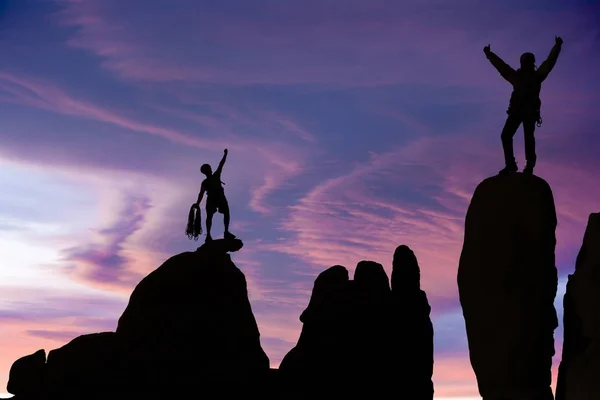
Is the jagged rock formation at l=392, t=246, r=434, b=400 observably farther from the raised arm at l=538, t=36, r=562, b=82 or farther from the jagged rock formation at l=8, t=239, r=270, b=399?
the raised arm at l=538, t=36, r=562, b=82

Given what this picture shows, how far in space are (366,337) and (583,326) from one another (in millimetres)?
16706

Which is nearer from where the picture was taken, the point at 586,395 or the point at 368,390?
the point at 586,395

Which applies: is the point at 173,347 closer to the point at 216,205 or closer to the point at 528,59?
the point at 216,205

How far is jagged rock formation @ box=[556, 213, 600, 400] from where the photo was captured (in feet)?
61.1

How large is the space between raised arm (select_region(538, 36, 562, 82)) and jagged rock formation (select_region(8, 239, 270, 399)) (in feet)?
51.4

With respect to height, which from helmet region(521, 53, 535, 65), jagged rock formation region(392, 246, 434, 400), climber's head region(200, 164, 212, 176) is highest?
climber's head region(200, 164, 212, 176)

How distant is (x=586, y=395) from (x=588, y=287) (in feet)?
8.58

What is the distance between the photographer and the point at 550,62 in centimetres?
2178

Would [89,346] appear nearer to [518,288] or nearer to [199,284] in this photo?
[199,284]

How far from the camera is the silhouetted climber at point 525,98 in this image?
21703 millimetres

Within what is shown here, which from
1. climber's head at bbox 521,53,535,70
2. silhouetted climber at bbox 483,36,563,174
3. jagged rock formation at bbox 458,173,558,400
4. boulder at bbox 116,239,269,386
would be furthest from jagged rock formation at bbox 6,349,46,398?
climber's head at bbox 521,53,535,70

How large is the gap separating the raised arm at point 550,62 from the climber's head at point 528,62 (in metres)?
0.24

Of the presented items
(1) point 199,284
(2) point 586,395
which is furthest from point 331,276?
(2) point 586,395

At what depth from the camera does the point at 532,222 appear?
67.9 feet
